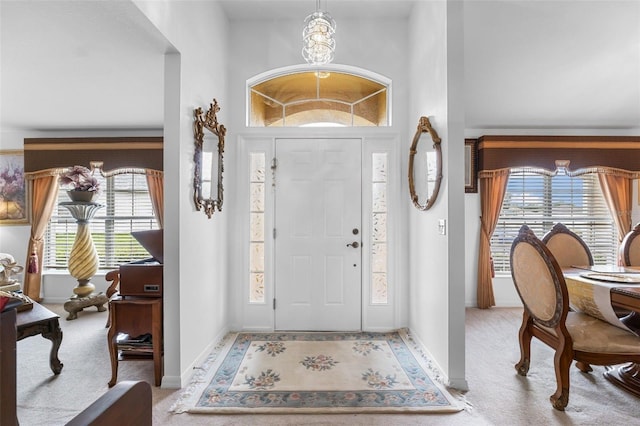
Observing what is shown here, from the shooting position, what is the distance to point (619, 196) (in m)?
4.58

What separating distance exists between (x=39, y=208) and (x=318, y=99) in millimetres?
4199

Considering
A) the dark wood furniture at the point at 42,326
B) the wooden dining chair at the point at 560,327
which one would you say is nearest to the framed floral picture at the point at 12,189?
the dark wood furniture at the point at 42,326

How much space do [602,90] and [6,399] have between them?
567 cm

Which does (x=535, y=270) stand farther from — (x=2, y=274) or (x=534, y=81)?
(x=2, y=274)

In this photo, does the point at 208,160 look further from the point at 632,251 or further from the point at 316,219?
the point at 632,251

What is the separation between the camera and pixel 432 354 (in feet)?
9.11

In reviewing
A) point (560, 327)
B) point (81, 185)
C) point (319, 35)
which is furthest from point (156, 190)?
point (560, 327)

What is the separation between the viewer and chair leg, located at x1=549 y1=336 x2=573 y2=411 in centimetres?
212

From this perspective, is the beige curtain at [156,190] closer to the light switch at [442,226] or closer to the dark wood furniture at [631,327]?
the light switch at [442,226]

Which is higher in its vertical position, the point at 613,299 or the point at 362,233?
the point at 362,233

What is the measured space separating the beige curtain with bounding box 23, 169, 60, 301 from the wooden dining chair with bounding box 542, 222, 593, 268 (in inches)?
243

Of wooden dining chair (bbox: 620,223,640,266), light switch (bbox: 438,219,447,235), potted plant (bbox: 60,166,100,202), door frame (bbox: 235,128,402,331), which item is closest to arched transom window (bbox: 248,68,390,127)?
door frame (bbox: 235,128,402,331)

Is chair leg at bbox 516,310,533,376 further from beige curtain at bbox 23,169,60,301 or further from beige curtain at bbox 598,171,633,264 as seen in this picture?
beige curtain at bbox 23,169,60,301

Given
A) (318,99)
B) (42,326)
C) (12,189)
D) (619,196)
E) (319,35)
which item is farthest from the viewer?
(12,189)
